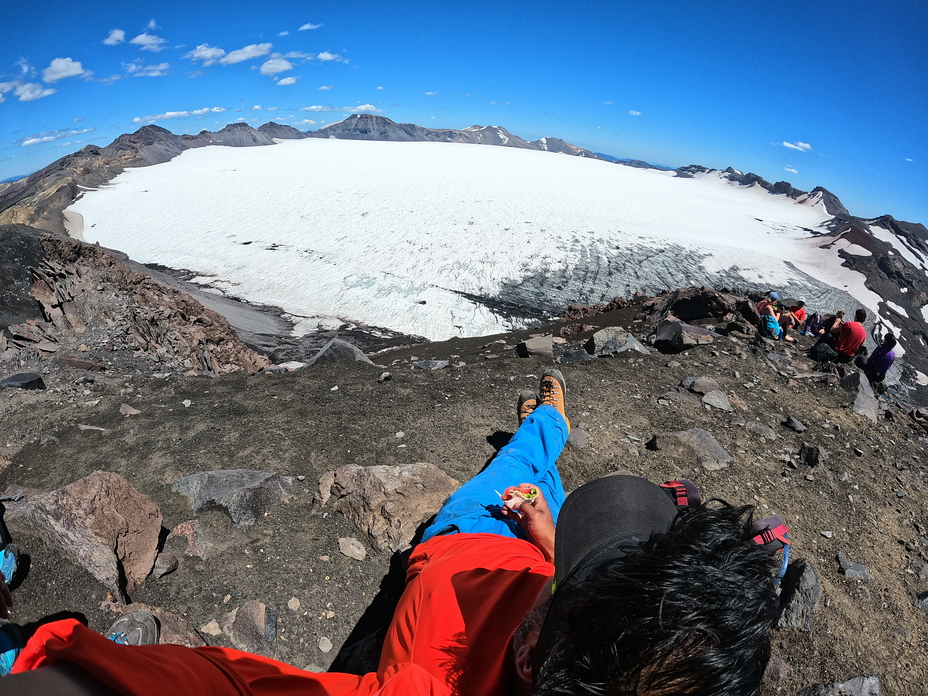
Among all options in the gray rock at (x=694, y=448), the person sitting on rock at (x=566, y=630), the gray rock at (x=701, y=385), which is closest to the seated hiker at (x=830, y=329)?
the gray rock at (x=701, y=385)

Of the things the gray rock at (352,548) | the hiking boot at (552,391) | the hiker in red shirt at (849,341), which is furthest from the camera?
the hiker in red shirt at (849,341)

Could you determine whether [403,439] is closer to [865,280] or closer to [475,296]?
[475,296]

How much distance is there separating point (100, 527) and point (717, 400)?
509cm

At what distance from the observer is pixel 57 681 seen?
0.72 meters

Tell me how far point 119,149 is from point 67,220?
2526cm

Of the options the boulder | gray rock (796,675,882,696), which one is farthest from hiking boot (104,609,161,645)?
gray rock (796,675,882,696)

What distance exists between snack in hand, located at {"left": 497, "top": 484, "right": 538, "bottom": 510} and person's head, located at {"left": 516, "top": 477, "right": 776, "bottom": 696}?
1.24 metres

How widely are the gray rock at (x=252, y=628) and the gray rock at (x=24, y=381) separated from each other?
397 centimetres

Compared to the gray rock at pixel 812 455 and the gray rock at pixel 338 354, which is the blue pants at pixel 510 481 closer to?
the gray rock at pixel 812 455

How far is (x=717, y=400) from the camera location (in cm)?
471

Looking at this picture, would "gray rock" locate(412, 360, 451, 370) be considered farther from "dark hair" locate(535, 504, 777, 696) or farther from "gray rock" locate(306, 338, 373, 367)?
"dark hair" locate(535, 504, 777, 696)

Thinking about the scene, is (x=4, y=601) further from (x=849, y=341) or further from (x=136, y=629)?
(x=849, y=341)

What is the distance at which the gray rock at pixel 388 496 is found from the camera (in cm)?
295

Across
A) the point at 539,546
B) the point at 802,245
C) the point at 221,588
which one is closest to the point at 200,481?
the point at 221,588
